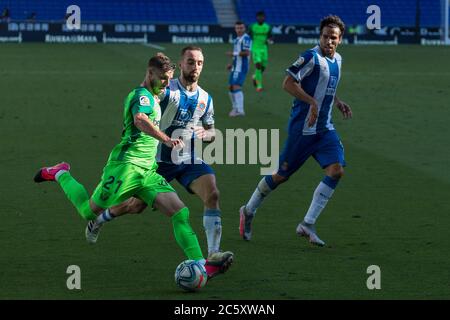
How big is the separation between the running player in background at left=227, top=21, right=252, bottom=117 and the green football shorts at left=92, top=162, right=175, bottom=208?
14671 millimetres

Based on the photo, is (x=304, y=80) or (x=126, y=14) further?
(x=126, y=14)

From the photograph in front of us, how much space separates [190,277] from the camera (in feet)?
28.7

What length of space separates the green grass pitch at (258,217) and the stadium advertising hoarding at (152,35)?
31.4 meters

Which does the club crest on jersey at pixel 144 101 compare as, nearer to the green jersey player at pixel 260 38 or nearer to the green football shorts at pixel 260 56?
the green football shorts at pixel 260 56

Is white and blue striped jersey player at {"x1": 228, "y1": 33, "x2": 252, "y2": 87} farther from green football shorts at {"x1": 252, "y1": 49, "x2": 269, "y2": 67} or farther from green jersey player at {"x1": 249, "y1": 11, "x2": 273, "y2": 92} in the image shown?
green jersey player at {"x1": 249, "y1": 11, "x2": 273, "y2": 92}

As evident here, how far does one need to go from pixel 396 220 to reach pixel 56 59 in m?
32.1

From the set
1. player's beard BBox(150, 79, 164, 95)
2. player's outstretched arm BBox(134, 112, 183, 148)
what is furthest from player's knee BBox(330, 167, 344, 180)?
player's outstretched arm BBox(134, 112, 183, 148)

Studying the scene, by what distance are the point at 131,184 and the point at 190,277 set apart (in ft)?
3.59

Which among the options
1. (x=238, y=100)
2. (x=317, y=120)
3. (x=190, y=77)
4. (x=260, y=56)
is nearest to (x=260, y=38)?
(x=260, y=56)

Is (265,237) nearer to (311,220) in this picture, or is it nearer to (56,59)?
(311,220)

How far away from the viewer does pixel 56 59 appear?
4291cm

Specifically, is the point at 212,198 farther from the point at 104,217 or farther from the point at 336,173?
the point at 336,173
